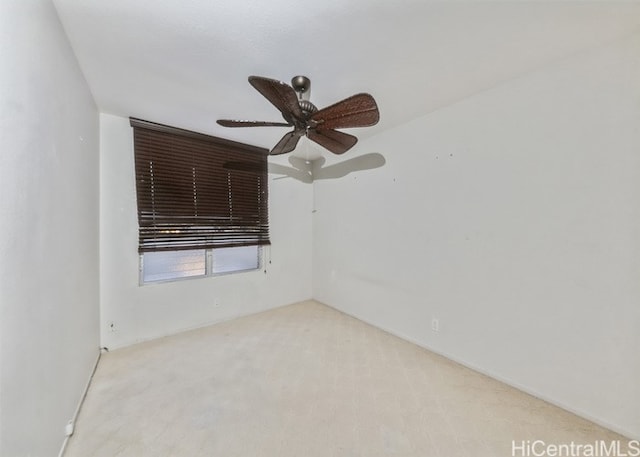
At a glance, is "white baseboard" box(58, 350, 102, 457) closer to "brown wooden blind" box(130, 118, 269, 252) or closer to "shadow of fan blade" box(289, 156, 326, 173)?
"brown wooden blind" box(130, 118, 269, 252)

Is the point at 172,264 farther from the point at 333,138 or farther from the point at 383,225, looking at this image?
the point at 383,225

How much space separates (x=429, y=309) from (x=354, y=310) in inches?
44.4

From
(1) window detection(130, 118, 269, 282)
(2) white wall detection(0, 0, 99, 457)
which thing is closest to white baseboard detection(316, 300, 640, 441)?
(1) window detection(130, 118, 269, 282)

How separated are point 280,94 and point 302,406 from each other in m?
2.03

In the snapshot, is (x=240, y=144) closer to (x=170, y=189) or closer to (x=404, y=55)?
(x=170, y=189)

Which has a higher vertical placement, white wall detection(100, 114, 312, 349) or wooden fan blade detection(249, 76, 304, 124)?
wooden fan blade detection(249, 76, 304, 124)

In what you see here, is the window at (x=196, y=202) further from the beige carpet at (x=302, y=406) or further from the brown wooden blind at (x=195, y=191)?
the beige carpet at (x=302, y=406)

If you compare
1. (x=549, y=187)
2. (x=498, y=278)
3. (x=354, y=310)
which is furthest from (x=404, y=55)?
(x=354, y=310)

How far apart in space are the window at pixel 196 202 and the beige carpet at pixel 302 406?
3.27ft

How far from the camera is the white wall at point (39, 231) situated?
91 cm

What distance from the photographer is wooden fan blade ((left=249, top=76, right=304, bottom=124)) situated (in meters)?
1.26

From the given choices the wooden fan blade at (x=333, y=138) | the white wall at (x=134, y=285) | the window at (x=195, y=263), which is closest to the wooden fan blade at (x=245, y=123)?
the wooden fan blade at (x=333, y=138)

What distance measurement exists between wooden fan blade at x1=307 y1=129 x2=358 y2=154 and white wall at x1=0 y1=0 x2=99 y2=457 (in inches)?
55.4

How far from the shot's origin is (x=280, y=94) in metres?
1.38
